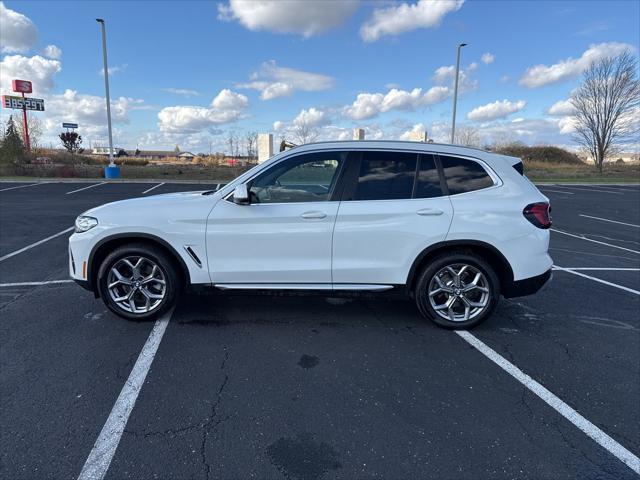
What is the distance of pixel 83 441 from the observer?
7.75 ft

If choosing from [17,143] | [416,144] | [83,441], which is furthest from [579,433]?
[17,143]

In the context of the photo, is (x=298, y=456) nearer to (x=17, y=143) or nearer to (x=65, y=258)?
(x=65, y=258)

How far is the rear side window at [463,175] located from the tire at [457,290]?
25.3 inches

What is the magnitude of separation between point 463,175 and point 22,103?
53850 mm

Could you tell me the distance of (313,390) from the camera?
293 centimetres

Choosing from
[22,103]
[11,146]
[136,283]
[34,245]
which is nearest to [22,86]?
[22,103]

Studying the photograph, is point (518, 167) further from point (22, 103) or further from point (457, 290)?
point (22, 103)

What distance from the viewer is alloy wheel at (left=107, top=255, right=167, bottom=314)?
3.89 metres

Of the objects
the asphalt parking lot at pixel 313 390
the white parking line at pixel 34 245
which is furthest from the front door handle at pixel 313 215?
the white parking line at pixel 34 245

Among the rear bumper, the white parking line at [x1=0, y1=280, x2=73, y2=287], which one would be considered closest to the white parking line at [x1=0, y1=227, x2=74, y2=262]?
the white parking line at [x1=0, y1=280, x2=73, y2=287]

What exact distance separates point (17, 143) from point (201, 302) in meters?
27.4

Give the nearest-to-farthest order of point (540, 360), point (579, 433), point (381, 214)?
1. point (579, 433)
2. point (540, 360)
3. point (381, 214)

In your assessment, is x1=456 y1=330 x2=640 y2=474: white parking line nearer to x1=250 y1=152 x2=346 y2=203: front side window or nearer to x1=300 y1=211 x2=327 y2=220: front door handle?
x1=300 y1=211 x2=327 y2=220: front door handle

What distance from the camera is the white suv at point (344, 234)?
374 cm
